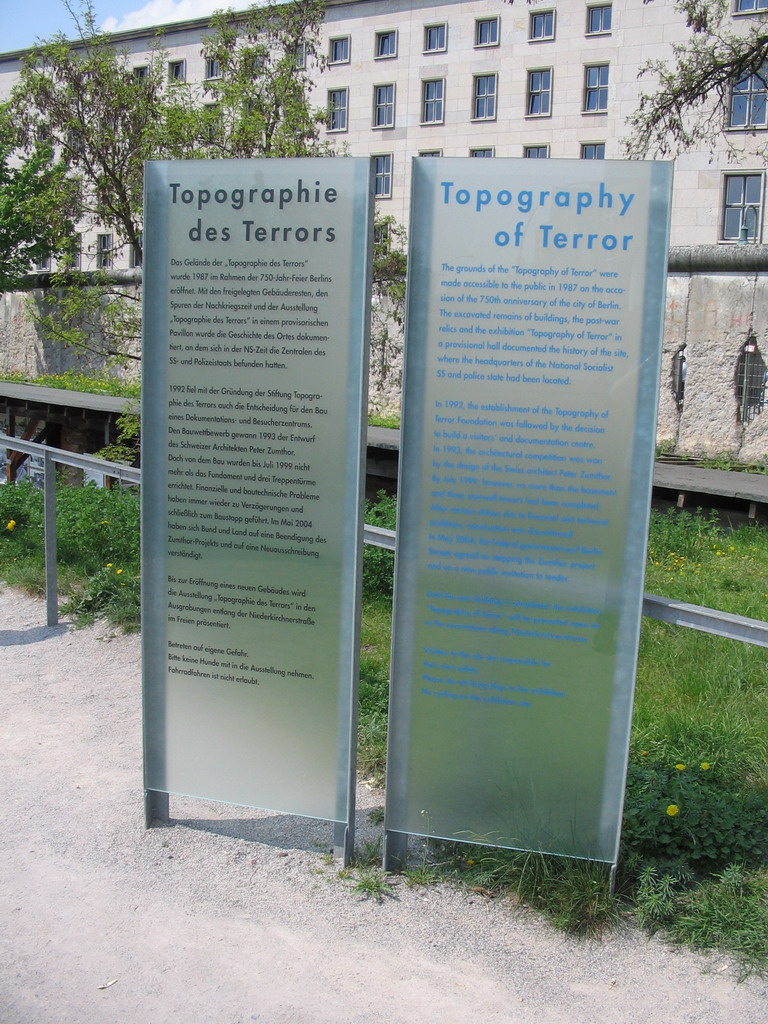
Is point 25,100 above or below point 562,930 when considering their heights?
above

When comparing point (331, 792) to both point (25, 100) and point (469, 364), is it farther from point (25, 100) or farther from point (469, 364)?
point (25, 100)

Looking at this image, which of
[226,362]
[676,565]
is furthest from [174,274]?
[676,565]

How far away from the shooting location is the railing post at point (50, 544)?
6.35 metres

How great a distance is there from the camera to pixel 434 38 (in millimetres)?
47438

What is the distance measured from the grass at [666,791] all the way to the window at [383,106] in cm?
4549

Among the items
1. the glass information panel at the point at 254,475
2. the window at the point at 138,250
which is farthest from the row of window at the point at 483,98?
the glass information panel at the point at 254,475

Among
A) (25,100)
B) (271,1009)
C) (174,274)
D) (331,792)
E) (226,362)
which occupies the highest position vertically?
(25,100)

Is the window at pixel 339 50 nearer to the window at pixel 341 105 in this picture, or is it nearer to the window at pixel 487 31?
the window at pixel 341 105

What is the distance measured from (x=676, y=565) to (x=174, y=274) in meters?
5.97

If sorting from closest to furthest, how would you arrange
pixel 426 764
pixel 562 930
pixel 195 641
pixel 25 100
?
pixel 562 930 → pixel 426 764 → pixel 195 641 → pixel 25 100

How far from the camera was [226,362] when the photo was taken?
140 inches

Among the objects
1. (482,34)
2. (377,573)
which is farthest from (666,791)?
(482,34)

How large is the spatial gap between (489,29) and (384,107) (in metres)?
6.04

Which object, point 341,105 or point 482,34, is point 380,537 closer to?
point 482,34
